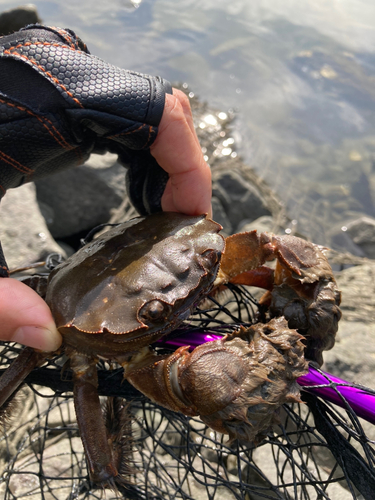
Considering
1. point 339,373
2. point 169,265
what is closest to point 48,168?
point 169,265

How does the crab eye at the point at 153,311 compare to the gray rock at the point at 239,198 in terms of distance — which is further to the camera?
the gray rock at the point at 239,198

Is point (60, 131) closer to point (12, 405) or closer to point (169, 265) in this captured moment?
point (169, 265)

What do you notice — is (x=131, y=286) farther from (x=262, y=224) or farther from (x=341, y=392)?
(x=262, y=224)

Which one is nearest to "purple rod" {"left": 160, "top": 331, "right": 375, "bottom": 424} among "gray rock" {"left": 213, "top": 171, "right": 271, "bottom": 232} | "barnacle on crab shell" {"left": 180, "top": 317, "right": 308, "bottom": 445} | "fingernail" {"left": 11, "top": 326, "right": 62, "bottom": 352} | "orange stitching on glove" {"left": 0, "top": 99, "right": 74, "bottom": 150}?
"barnacle on crab shell" {"left": 180, "top": 317, "right": 308, "bottom": 445}

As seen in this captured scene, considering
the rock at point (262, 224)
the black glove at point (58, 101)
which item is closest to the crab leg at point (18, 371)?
the black glove at point (58, 101)

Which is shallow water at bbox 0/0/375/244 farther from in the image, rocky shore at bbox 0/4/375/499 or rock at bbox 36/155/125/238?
rock at bbox 36/155/125/238

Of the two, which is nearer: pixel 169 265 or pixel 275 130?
pixel 169 265

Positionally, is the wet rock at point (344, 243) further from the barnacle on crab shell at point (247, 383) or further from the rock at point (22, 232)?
the barnacle on crab shell at point (247, 383)
